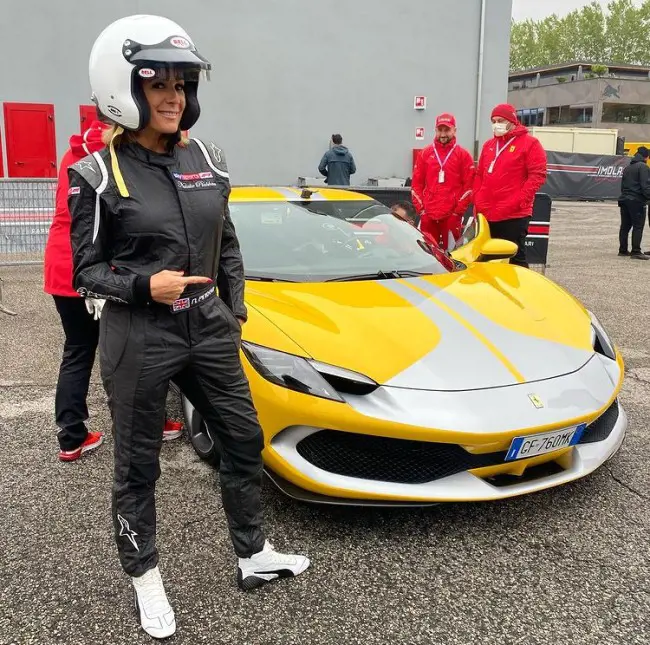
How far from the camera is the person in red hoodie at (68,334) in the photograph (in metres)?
2.99

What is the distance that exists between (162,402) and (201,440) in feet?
3.70

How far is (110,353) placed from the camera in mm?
1883

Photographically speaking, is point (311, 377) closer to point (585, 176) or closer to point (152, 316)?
point (152, 316)

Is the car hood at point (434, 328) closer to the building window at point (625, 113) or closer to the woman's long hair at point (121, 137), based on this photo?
the woman's long hair at point (121, 137)

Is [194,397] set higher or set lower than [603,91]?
lower

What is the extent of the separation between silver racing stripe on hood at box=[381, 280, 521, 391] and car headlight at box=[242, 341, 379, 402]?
0.12m

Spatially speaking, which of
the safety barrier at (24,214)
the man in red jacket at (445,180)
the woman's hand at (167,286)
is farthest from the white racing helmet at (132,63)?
the safety barrier at (24,214)

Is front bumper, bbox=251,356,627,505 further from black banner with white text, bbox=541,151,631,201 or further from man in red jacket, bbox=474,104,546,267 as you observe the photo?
black banner with white text, bbox=541,151,631,201

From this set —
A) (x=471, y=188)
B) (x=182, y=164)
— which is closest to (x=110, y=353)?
(x=182, y=164)

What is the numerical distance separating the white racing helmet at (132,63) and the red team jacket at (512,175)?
464 centimetres

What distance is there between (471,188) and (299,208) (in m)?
2.99

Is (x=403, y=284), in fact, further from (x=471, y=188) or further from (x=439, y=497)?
(x=471, y=188)

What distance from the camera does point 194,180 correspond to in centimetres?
189

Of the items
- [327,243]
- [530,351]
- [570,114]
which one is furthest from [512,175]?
[570,114]
